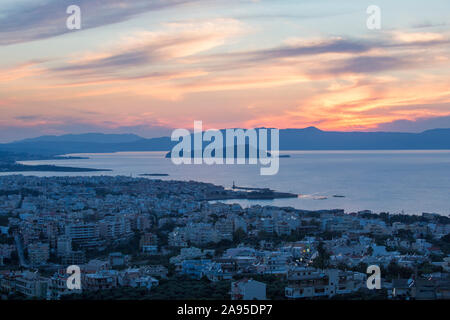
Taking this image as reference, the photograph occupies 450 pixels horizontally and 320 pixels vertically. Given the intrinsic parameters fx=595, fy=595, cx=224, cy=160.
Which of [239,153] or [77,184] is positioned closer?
[77,184]

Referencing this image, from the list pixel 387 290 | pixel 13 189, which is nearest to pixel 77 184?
pixel 13 189
